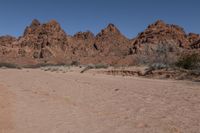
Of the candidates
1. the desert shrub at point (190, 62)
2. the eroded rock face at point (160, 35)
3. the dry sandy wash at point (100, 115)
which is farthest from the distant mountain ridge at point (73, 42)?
the dry sandy wash at point (100, 115)

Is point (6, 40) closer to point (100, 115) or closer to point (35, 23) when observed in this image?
point (35, 23)

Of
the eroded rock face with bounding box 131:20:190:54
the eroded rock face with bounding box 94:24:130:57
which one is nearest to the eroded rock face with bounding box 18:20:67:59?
the eroded rock face with bounding box 94:24:130:57

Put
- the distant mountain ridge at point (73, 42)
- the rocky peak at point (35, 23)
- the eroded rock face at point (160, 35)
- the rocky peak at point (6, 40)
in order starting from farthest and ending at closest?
the rocky peak at point (35, 23) < the rocky peak at point (6, 40) < the distant mountain ridge at point (73, 42) < the eroded rock face at point (160, 35)

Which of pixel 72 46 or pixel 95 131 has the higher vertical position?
pixel 72 46

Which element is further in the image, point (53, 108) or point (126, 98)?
point (126, 98)

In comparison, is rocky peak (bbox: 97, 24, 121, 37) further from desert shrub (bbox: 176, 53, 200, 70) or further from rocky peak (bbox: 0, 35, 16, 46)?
desert shrub (bbox: 176, 53, 200, 70)

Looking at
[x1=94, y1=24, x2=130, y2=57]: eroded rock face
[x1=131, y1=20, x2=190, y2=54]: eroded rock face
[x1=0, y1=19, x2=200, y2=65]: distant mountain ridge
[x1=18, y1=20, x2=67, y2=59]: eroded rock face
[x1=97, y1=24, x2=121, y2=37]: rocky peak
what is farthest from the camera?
[x1=97, y1=24, x2=121, y2=37]: rocky peak

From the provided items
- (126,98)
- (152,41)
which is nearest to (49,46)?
(152,41)

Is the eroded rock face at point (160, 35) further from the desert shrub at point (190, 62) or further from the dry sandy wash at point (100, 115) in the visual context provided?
the dry sandy wash at point (100, 115)

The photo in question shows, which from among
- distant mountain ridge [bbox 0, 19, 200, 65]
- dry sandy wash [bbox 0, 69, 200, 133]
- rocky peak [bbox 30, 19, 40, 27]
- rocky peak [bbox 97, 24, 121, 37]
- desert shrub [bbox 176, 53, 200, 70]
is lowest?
dry sandy wash [bbox 0, 69, 200, 133]

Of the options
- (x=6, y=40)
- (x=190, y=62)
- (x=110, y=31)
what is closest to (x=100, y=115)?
(x=190, y=62)

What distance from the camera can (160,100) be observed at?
12.5 meters

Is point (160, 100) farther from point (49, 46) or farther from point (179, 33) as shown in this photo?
point (49, 46)

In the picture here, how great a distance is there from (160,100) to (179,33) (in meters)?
121
